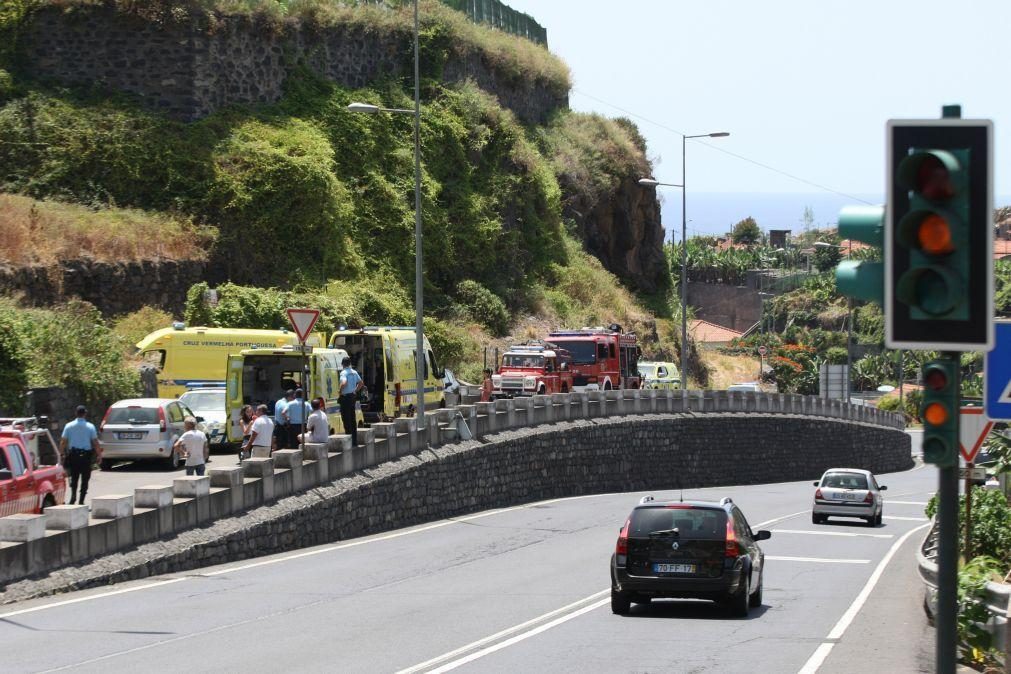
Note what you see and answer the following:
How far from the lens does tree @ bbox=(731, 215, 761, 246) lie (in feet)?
564

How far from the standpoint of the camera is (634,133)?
81.8 metres

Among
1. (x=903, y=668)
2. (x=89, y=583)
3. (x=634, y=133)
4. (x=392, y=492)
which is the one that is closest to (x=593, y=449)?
(x=392, y=492)

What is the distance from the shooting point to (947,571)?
6.88 meters

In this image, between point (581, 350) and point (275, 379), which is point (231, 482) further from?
point (581, 350)

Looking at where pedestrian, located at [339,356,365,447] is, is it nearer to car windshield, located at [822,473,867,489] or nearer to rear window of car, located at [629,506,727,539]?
car windshield, located at [822,473,867,489]

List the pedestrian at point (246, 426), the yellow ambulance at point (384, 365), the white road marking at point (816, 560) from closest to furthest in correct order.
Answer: the white road marking at point (816, 560) < the pedestrian at point (246, 426) < the yellow ambulance at point (384, 365)

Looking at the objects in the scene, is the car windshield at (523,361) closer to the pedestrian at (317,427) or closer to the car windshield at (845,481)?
the car windshield at (845,481)

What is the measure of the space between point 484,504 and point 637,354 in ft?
66.9

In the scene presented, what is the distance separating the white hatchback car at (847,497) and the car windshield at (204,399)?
46.4ft

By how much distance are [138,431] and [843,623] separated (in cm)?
1675

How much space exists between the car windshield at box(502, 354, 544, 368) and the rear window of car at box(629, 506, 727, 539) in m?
29.3

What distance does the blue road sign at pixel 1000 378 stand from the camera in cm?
1148

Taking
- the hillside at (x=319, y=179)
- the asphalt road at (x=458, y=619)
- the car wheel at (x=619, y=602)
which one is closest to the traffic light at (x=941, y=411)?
the asphalt road at (x=458, y=619)

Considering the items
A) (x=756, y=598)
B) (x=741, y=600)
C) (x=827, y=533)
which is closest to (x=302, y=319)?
(x=756, y=598)
